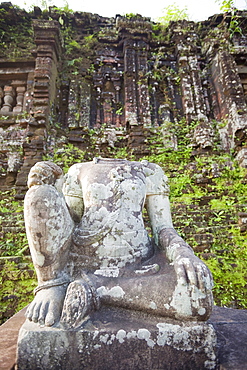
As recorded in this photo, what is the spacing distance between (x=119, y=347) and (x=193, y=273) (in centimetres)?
59

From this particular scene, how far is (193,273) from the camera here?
152 cm

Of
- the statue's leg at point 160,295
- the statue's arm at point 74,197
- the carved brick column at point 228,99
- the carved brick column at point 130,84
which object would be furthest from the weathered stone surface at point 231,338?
the carved brick column at point 130,84

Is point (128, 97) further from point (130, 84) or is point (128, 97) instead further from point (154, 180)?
point (154, 180)

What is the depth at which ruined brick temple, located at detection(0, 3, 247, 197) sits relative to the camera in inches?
286

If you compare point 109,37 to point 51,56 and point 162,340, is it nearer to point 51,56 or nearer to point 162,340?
point 51,56

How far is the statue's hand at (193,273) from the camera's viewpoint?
58.9 inches

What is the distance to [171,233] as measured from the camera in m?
2.00

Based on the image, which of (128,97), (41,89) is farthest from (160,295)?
(128,97)

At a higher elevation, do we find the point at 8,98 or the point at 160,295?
the point at 8,98

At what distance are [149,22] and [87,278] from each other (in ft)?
31.6

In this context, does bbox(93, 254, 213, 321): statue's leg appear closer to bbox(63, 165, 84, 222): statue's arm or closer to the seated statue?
the seated statue

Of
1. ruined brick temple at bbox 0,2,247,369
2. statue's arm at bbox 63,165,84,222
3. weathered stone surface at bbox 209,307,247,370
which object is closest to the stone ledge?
weathered stone surface at bbox 209,307,247,370

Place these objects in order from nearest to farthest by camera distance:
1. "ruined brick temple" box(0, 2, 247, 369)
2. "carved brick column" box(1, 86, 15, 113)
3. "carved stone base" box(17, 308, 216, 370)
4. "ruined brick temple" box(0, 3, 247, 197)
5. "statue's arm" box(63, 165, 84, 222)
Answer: "carved stone base" box(17, 308, 216, 370)
"statue's arm" box(63, 165, 84, 222)
"ruined brick temple" box(0, 2, 247, 369)
"ruined brick temple" box(0, 3, 247, 197)
"carved brick column" box(1, 86, 15, 113)

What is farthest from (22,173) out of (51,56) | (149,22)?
(149,22)
